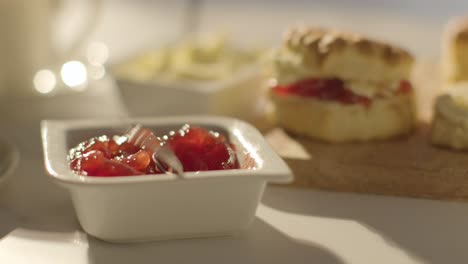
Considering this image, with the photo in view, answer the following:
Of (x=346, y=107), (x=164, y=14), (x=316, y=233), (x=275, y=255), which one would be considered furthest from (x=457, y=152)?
(x=164, y=14)

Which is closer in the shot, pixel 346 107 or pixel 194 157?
pixel 194 157

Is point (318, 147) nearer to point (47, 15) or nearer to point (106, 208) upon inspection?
point (106, 208)

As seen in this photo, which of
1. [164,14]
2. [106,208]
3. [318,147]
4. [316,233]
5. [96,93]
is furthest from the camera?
[164,14]

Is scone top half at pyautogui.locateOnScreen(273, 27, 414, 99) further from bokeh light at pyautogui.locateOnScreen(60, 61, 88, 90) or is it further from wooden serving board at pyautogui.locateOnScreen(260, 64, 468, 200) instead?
bokeh light at pyautogui.locateOnScreen(60, 61, 88, 90)

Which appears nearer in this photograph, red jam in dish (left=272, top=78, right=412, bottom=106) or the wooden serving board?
the wooden serving board

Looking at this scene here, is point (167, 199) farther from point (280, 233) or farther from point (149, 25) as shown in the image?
point (149, 25)

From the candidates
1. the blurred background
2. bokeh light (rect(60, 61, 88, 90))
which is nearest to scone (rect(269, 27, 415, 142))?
the blurred background
